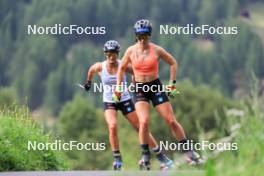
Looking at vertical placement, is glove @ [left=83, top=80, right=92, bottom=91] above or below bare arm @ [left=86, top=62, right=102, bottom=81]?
below

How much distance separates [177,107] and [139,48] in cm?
6069

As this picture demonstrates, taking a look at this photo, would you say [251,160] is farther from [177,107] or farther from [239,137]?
[177,107]

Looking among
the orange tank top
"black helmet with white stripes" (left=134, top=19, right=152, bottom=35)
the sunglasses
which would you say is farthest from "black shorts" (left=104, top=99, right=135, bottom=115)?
"black helmet with white stripes" (left=134, top=19, right=152, bottom=35)

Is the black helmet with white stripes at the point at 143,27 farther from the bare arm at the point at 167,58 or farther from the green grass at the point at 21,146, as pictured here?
the green grass at the point at 21,146

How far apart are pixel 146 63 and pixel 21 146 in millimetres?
2793

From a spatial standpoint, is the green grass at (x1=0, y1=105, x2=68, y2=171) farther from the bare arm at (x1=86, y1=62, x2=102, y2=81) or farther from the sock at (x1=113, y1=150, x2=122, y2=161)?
the bare arm at (x1=86, y1=62, x2=102, y2=81)

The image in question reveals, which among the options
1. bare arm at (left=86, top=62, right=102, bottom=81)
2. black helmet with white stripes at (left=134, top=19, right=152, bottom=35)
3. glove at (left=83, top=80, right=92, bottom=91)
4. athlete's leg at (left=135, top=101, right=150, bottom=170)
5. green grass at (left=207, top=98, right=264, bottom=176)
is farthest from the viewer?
glove at (left=83, top=80, right=92, bottom=91)

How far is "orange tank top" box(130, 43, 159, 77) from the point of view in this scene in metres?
14.3

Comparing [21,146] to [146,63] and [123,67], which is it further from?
[146,63]

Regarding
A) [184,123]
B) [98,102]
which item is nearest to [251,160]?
[184,123]

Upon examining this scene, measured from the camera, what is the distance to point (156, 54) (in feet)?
47.2

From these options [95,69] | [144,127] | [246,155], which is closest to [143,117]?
[144,127]

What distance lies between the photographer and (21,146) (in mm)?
16203

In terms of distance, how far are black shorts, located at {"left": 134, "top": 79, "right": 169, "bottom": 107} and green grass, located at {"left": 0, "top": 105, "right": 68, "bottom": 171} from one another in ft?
6.86
